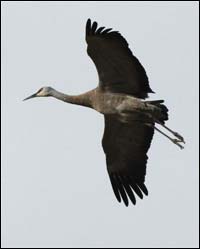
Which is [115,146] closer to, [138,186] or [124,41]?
[138,186]

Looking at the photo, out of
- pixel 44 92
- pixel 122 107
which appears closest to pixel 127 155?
pixel 122 107

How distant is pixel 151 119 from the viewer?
21.0 metres

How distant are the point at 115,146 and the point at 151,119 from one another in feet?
4.18

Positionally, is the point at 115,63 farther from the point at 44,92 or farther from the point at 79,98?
the point at 44,92

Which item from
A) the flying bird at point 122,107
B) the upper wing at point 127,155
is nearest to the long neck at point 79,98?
the flying bird at point 122,107

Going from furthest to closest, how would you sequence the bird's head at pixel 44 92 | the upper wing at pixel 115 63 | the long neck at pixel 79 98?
the bird's head at pixel 44 92 < the long neck at pixel 79 98 < the upper wing at pixel 115 63

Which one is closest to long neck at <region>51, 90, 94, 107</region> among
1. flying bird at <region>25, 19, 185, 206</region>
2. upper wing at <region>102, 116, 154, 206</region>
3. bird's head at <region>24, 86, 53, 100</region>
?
flying bird at <region>25, 19, 185, 206</region>

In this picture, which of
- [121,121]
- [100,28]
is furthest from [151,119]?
[100,28]

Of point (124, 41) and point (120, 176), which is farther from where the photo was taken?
point (120, 176)

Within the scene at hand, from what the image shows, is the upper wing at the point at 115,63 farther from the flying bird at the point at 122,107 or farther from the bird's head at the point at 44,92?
the bird's head at the point at 44,92

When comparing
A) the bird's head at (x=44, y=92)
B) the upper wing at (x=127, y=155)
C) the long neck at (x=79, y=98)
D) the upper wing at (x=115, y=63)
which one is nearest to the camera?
the upper wing at (x=115, y=63)

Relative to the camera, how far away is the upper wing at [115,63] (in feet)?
65.5

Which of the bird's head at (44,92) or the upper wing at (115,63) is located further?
the bird's head at (44,92)

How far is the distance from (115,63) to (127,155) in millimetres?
2310
